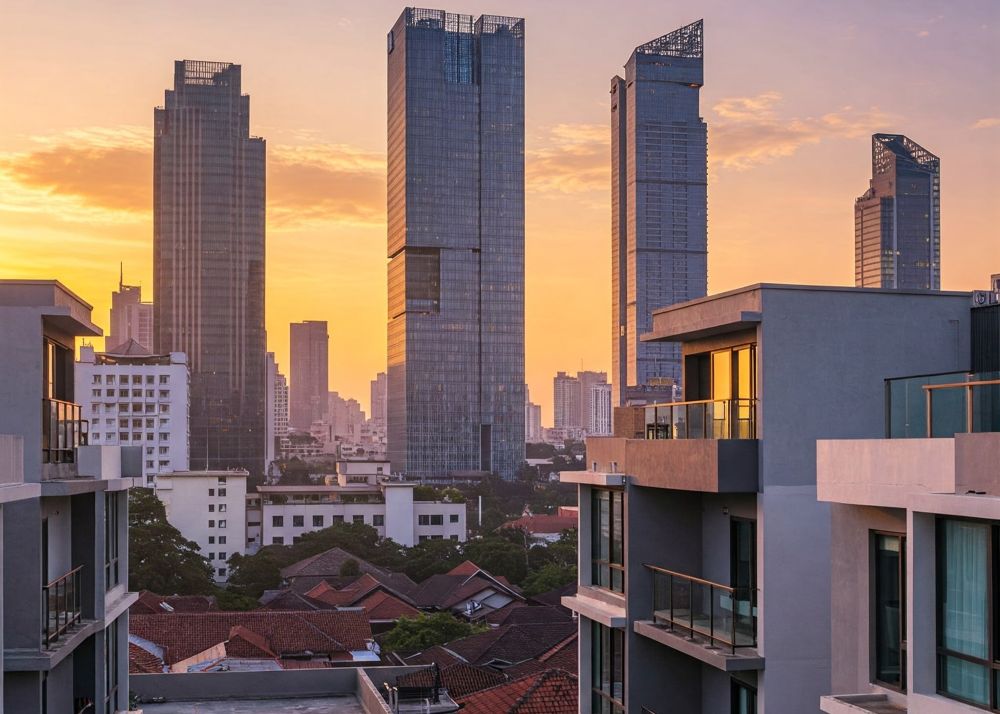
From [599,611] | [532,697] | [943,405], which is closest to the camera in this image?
[943,405]

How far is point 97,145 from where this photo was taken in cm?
8288

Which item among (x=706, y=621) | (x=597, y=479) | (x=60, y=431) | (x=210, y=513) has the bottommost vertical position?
(x=210, y=513)

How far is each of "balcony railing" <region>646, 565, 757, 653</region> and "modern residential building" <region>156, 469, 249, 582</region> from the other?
85053mm

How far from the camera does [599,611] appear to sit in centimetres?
1653

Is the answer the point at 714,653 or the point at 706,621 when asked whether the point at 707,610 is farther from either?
the point at 714,653

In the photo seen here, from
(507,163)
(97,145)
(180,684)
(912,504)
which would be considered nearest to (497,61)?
(507,163)

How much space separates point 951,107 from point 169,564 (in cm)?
4321

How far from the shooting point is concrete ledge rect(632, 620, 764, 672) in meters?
13.5

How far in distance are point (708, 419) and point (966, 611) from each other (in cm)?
638

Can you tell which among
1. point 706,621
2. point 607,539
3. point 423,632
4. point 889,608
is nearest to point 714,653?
point 706,621

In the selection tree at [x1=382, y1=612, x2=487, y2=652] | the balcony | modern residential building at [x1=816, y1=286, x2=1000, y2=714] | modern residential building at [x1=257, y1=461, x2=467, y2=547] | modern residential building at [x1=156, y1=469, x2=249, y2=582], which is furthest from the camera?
modern residential building at [x1=257, y1=461, x2=467, y2=547]

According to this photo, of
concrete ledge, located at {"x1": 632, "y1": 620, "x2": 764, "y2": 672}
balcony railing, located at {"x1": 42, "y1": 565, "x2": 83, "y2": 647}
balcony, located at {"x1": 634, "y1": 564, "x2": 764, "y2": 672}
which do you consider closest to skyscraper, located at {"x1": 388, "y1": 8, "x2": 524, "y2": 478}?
balcony railing, located at {"x1": 42, "y1": 565, "x2": 83, "y2": 647}

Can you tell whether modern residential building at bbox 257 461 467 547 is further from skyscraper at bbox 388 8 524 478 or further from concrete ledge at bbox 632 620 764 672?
concrete ledge at bbox 632 620 764 672

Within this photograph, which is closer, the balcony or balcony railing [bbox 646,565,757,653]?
the balcony
